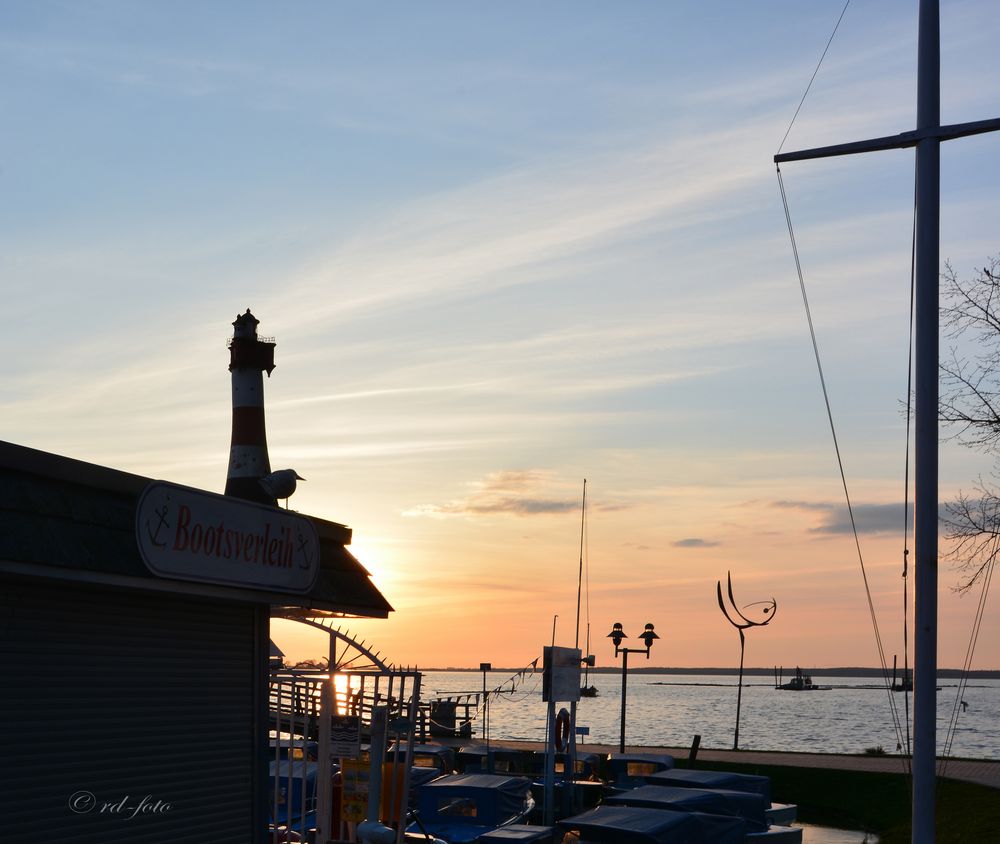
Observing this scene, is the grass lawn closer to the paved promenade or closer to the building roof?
the paved promenade

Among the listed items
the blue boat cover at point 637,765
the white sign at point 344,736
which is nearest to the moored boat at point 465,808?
the white sign at point 344,736

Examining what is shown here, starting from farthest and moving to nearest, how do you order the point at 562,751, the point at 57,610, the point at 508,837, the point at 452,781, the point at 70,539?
the point at 562,751 → the point at 452,781 → the point at 508,837 → the point at 57,610 → the point at 70,539

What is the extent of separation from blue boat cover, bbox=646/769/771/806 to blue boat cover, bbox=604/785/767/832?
100 cm

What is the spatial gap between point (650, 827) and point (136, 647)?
25.5ft

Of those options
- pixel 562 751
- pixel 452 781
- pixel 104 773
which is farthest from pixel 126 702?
pixel 562 751

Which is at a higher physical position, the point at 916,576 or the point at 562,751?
the point at 916,576

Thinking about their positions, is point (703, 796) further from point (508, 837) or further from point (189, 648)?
point (189, 648)

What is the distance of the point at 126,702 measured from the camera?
1144 cm

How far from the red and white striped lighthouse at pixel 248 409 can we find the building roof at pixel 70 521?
711 inches

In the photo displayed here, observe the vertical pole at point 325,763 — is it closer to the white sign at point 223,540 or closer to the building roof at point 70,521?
the white sign at point 223,540

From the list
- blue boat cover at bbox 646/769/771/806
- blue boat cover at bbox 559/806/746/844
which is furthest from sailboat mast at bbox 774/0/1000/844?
blue boat cover at bbox 646/769/771/806

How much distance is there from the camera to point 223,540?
12.0 metres

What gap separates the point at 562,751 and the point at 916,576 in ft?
61.2

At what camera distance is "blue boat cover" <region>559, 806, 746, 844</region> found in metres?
15.5
